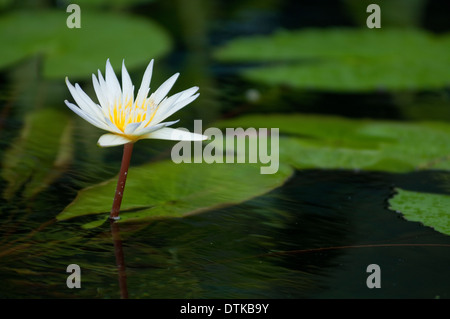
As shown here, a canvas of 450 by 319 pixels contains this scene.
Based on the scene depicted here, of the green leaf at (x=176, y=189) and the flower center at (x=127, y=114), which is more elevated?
the flower center at (x=127, y=114)

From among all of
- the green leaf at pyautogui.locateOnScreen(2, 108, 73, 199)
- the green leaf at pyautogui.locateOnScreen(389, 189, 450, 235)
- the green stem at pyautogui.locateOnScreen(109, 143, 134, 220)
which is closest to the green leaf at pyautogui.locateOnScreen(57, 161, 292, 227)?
the green stem at pyautogui.locateOnScreen(109, 143, 134, 220)

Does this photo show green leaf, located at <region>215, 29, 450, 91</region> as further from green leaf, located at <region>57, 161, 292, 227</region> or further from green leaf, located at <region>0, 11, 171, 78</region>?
green leaf, located at <region>57, 161, 292, 227</region>

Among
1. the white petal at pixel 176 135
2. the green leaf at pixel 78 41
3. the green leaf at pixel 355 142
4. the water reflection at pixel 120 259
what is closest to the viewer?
the water reflection at pixel 120 259

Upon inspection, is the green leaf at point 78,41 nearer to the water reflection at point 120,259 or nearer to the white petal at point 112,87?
the white petal at point 112,87

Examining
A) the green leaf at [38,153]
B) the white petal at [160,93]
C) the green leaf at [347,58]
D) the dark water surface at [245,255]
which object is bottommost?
the dark water surface at [245,255]

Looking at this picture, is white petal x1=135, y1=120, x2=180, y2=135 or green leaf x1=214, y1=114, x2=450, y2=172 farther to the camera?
green leaf x1=214, y1=114, x2=450, y2=172

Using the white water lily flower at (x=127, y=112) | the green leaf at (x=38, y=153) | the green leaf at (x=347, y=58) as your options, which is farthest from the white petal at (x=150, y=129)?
the green leaf at (x=347, y=58)
